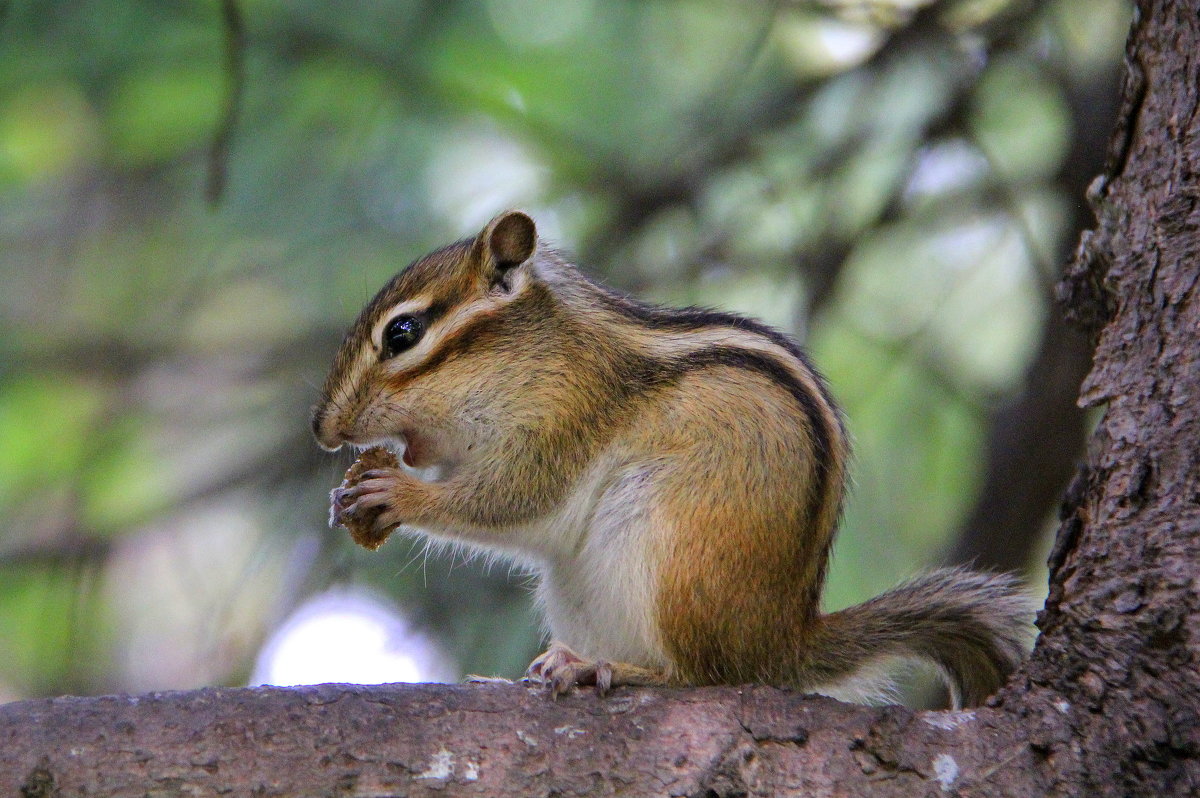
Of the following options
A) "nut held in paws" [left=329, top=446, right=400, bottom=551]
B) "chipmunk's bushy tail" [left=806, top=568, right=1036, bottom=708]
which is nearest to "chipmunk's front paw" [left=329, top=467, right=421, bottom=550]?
"nut held in paws" [left=329, top=446, right=400, bottom=551]

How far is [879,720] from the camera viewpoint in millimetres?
2004

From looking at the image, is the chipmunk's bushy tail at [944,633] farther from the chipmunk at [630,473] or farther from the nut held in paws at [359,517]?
the nut held in paws at [359,517]

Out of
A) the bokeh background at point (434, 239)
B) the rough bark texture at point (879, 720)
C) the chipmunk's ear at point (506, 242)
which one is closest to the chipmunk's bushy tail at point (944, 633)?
the rough bark texture at point (879, 720)

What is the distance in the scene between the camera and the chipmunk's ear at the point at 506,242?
9.21 feet

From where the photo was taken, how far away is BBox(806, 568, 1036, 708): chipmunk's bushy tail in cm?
247

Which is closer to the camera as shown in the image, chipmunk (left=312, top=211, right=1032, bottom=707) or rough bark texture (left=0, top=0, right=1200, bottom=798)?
rough bark texture (left=0, top=0, right=1200, bottom=798)

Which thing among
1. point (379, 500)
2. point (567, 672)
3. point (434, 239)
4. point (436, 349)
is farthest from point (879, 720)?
point (434, 239)

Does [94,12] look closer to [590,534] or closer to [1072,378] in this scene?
[590,534]

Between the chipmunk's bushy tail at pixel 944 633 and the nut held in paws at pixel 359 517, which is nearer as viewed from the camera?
the chipmunk's bushy tail at pixel 944 633

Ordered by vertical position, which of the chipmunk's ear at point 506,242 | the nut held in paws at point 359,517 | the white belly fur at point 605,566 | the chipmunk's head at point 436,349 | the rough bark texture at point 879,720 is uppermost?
the chipmunk's ear at point 506,242

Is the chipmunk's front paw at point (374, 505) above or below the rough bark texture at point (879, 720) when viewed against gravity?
above

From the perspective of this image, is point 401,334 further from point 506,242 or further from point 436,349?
point 506,242

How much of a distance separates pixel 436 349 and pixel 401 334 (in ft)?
0.27

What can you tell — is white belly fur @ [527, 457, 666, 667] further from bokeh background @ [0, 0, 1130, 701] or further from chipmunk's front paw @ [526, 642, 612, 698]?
bokeh background @ [0, 0, 1130, 701]
